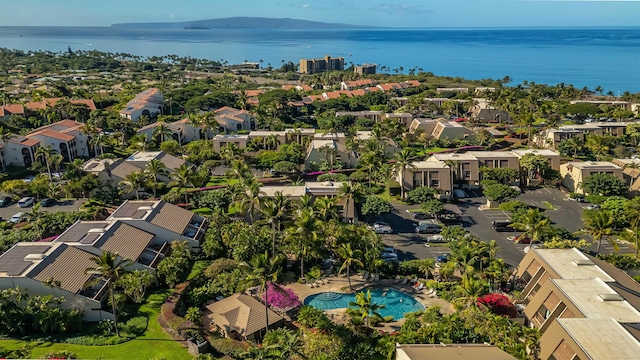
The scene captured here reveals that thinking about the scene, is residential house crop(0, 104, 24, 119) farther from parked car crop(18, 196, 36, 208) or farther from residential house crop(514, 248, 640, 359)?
residential house crop(514, 248, 640, 359)

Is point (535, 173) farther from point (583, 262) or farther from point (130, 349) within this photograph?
point (130, 349)

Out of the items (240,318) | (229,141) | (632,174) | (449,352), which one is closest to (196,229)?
(240,318)

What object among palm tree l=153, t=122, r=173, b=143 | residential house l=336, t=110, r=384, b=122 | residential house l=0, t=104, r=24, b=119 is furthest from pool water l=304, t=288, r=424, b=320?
residential house l=0, t=104, r=24, b=119

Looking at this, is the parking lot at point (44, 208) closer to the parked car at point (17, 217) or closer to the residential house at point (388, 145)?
the parked car at point (17, 217)

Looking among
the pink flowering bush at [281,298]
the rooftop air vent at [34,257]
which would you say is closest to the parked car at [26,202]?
the rooftop air vent at [34,257]

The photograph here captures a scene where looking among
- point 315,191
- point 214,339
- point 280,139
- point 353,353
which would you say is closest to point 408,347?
point 353,353

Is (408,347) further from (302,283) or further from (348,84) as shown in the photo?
(348,84)
